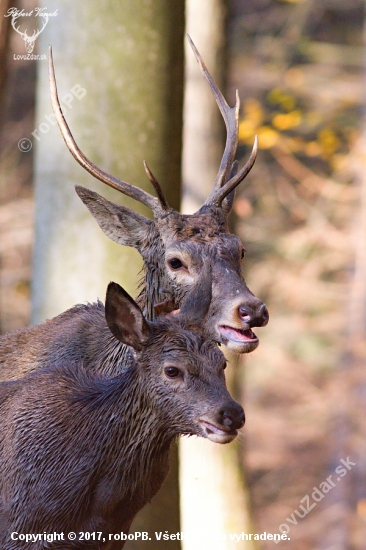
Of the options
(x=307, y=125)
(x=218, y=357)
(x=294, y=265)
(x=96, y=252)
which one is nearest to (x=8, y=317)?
(x=294, y=265)

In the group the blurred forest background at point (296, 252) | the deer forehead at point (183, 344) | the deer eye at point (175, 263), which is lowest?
the deer forehead at point (183, 344)

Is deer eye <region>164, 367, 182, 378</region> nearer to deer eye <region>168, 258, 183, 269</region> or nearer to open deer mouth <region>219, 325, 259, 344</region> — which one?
open deer mouth <region>219, 325, 259, 344</region>

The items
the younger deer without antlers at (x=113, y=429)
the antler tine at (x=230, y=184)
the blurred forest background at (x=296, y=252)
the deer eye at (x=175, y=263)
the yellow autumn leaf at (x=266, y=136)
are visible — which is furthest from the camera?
the blurred forest background at (x=296, y=252)

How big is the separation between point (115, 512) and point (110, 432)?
0.43 meters

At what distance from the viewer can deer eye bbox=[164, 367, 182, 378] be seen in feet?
13.4

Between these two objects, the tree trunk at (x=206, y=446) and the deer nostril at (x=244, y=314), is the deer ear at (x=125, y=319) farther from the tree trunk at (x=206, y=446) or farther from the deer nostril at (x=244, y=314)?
the tree trunk at (x=206, y=446)

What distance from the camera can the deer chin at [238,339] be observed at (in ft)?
15.4

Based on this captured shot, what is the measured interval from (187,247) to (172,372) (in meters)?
1.24

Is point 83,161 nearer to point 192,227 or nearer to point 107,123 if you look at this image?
point 192,227

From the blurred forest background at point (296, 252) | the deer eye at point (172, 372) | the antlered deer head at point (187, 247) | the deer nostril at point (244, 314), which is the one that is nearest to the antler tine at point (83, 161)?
the antlered deer head at point (187, 247)

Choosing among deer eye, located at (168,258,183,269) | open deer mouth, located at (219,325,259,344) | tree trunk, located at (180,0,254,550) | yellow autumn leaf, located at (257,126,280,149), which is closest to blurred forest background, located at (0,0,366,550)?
yellow autumn leaf, located at (257,126,280,149)

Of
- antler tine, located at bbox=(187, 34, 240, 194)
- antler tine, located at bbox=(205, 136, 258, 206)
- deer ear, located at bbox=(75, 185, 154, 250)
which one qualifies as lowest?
deer ear, located at bbox=(75, 185, 154, 250)

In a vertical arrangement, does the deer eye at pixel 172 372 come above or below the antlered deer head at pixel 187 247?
below

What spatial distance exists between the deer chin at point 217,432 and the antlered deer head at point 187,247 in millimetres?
808
